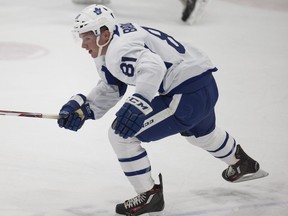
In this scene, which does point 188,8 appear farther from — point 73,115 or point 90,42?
point 90,42

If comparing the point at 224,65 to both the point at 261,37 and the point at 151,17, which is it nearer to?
the point at 261,37

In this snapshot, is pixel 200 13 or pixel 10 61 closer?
pixel 10 61

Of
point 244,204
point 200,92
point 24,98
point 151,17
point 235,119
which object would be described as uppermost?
point 200,92

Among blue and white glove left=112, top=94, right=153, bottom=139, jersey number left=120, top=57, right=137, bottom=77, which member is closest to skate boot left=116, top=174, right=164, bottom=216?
blue and white glove left=112, top=94, right=153, bottom=139

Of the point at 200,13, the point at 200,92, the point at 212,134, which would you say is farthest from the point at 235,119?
the point at 200,13

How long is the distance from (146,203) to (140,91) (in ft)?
1.68

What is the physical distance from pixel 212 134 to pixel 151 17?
143 inches

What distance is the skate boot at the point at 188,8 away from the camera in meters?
6.27

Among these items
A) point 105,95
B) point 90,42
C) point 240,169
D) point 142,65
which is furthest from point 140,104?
point 240,169

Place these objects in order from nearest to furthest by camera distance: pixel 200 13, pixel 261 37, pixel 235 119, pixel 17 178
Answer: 1. pixel 17 178
2. pixel 235 119
3. pixel 261 37
4. pixel 200 13

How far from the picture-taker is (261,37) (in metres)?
5.91

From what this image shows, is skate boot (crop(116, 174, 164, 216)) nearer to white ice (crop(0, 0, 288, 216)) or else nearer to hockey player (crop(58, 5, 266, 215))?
hockey player (crop(58, 5, 266, 215))

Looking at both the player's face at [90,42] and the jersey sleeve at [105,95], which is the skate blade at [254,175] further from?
the player's face at [90,42]

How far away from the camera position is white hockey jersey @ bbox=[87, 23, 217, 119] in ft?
8.27
